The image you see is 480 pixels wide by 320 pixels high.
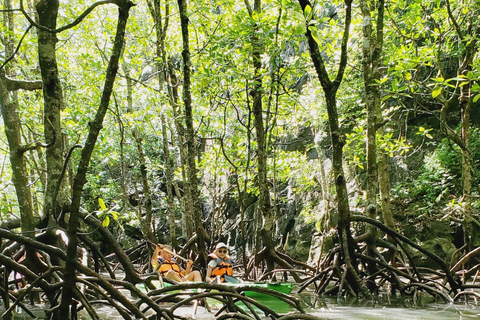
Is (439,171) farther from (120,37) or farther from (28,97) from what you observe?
(28,97)

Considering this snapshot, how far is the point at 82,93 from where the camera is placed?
1102 centimetres

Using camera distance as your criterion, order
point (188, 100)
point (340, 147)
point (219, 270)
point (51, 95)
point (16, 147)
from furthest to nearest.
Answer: point (188, 100) → point (219, 270) → point (340, 147) → point (16, 147) → point (51, 95)

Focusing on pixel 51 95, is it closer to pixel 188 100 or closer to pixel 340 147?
pixel 188 100

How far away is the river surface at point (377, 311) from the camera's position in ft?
16.8

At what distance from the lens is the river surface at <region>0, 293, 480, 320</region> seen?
5.12m

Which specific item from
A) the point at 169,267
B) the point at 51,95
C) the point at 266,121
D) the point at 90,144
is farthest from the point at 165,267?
the point at 90,144

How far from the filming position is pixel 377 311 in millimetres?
5520

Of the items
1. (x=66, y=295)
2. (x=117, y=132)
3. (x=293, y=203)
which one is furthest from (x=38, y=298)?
(x=293, y=203)

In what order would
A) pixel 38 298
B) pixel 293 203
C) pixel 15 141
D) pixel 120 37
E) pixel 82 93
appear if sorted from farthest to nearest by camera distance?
pixel 293 203
pixel 82 93
pixel 38 298
pixel 15 141
pixel 120 37

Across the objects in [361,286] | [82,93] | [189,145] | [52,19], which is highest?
[82,93]

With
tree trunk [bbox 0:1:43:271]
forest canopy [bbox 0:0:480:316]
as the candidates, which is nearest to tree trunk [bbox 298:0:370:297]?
forest canopy [bbox 0:0:480:316]

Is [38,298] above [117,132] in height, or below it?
below

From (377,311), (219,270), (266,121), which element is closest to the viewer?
(377,311)

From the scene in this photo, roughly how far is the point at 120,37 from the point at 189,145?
15.2 feet
